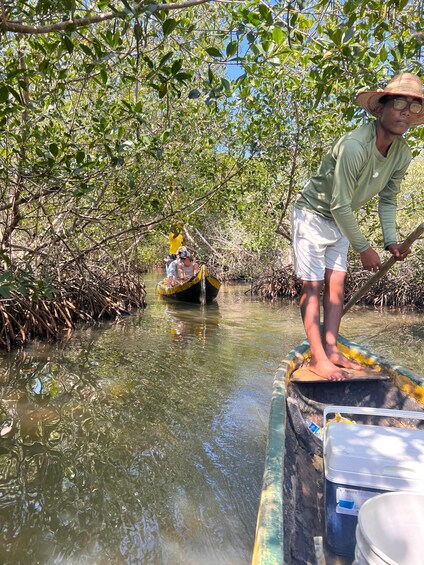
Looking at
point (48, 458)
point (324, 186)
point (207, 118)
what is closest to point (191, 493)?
point (48, 458)

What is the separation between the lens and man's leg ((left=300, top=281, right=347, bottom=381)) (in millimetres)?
2570

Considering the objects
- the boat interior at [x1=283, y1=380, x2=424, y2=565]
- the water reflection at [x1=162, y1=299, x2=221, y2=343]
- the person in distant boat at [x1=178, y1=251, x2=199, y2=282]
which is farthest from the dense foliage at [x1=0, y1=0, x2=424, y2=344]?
the person in distant boat at [x1=178, y1=251, x2=199, y2=282]

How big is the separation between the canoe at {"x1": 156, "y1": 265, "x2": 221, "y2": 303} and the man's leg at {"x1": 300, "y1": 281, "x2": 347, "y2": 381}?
8.85 m

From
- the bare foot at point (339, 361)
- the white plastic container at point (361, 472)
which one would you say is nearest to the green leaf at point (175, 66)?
the bare foot at point (339, 361)

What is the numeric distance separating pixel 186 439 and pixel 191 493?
698 millimetres

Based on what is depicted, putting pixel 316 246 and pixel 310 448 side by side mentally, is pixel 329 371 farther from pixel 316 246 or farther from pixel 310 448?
pixel 316 246

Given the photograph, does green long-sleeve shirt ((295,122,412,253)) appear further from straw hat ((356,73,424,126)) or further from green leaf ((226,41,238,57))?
green leaf ((226,41,238,57))

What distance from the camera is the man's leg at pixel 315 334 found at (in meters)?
2.57

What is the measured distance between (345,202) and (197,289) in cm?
963

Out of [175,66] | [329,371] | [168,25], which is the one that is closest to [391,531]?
[329,371]

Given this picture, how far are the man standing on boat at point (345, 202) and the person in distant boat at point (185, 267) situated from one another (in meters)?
9.44

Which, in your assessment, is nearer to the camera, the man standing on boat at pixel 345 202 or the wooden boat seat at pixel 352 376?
the man standing on boat at pixel 345 202

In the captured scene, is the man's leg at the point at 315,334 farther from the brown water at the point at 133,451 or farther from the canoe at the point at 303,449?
the brown water at the point at 133,451

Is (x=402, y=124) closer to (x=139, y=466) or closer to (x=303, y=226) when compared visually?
(x=303, y=226)
